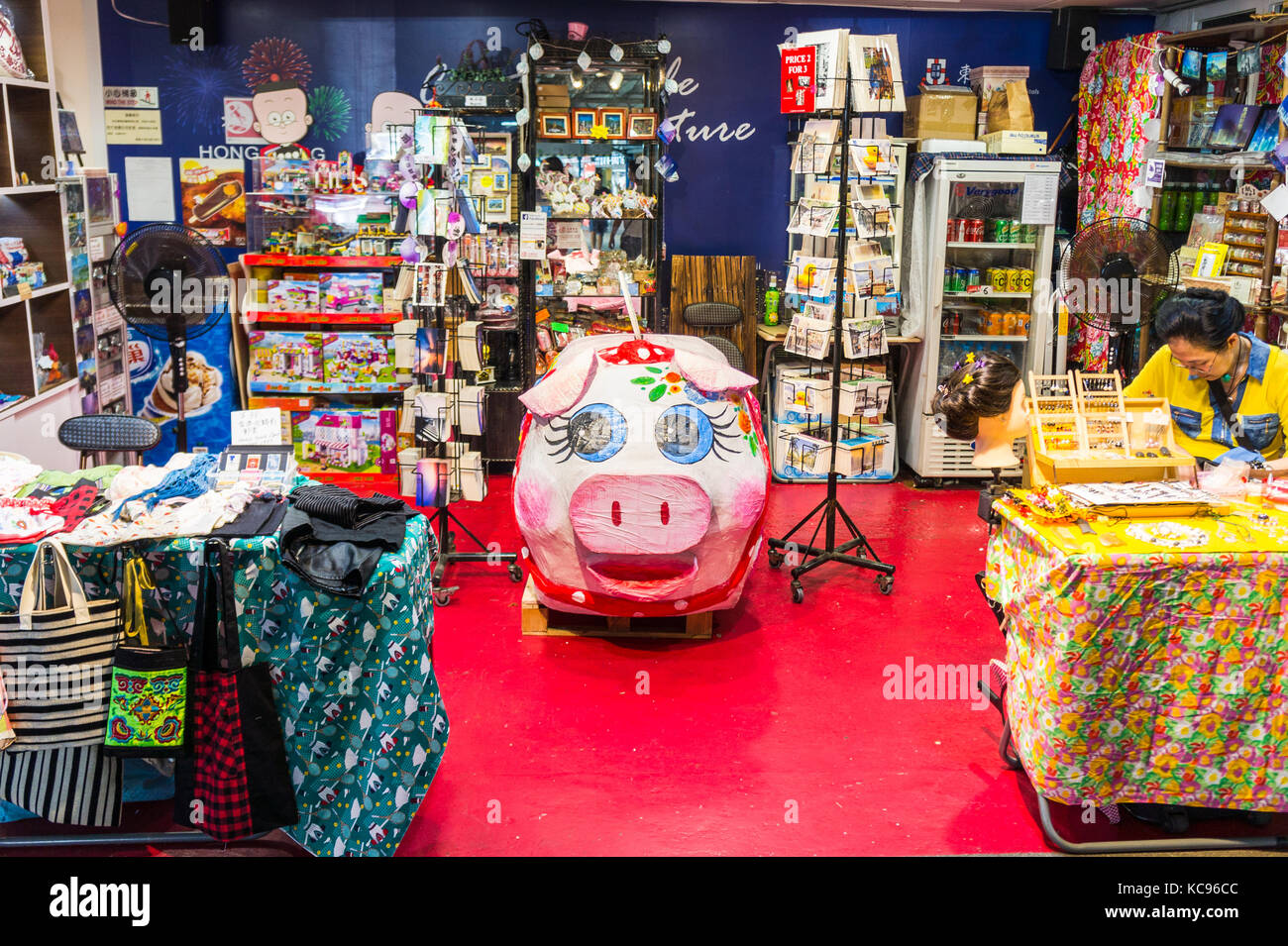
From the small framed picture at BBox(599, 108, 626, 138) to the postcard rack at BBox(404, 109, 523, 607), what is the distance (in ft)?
5.87

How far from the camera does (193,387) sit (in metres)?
7.53

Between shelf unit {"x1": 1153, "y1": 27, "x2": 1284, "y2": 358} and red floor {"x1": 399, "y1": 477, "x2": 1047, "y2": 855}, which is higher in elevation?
shelf unit {"x1": 1153, "y1": 27, "x2": 1284, "y2": 358}

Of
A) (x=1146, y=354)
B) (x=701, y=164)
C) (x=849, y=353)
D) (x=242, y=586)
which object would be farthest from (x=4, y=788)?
(x=1146, y=354)

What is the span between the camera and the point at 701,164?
8.11 m

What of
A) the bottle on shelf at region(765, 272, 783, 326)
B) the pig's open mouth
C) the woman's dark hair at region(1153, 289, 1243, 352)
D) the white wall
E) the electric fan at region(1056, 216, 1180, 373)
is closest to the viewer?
the woman's dark hair at region(1153, 289, 1243, 352)

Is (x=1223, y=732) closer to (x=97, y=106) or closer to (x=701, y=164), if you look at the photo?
(x=701, y=164)

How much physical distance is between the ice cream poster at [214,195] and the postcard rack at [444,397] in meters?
2.57

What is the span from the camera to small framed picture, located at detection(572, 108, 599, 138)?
7.43m

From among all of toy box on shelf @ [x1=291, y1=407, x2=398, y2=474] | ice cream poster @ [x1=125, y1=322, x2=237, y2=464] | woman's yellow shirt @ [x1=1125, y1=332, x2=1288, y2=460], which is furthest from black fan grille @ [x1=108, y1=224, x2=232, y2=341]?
woman's yellow shirt @ [x1=1125, y1=332, x2=1288, y2=460]

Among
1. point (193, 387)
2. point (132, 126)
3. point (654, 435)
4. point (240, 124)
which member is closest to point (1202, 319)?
point (654, 435)

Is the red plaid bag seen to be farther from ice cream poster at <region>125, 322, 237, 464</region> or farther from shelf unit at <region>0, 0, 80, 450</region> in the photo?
ice cream poster at <region>125, 322, 237, 464</region>

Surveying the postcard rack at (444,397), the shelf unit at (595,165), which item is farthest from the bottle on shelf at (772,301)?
the postcard rack at (444,397)

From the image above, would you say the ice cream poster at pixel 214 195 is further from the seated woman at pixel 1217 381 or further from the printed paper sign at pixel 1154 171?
the seated woman at pixel 1217 381

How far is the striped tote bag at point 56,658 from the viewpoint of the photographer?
10.3ft
